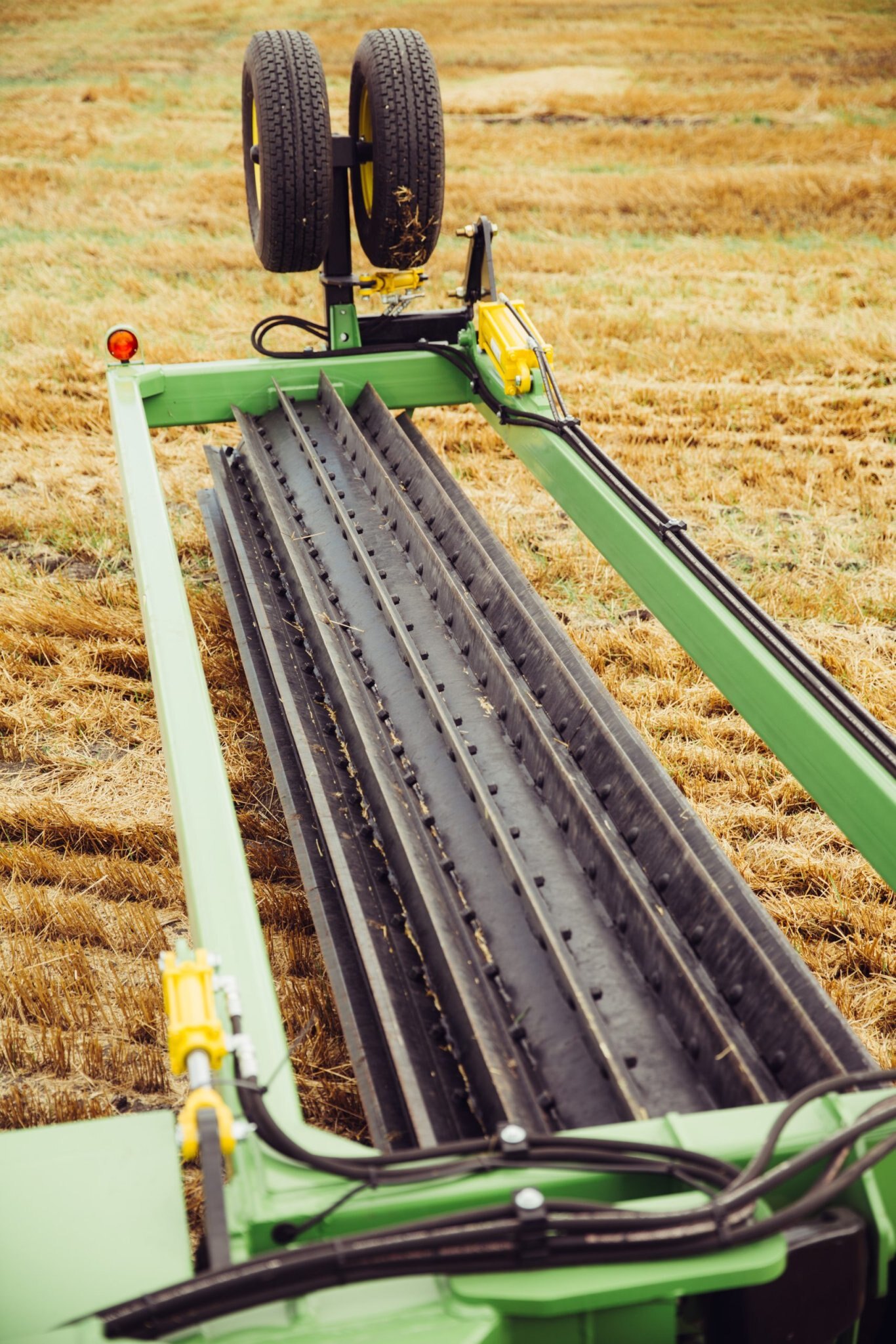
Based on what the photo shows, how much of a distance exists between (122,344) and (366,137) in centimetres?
109

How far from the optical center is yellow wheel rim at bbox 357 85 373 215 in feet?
11.3

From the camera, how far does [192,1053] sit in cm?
110

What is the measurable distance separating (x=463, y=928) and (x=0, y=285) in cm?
625

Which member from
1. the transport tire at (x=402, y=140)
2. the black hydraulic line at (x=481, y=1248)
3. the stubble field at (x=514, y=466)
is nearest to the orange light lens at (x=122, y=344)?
the stubble field at (x=514, y=466)

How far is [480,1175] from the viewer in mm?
1093

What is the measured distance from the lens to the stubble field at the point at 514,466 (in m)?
2.24

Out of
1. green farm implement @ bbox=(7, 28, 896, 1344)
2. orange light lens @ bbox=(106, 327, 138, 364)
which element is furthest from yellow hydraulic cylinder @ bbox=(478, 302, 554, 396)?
orange light lens @ bbox=(106, 327, 138, 364)

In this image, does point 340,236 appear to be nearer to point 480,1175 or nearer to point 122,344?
point 122,344

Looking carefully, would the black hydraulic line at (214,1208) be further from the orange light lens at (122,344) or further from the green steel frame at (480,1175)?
the orange light lens at (122,344)

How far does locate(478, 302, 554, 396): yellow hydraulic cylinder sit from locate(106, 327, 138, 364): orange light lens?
100 centimetres

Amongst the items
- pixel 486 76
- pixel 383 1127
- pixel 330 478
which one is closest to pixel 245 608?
pixel 330 478

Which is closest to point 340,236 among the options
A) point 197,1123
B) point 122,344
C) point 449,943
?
point 122,344

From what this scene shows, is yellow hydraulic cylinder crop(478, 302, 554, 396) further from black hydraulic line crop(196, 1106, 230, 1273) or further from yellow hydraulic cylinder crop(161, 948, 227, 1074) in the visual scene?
black hydraulic line crop(196, 1106, 230, 1273)

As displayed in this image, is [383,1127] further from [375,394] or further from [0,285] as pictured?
[0,285]
